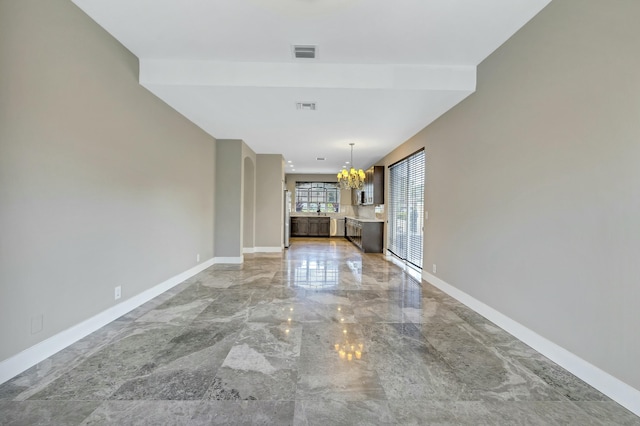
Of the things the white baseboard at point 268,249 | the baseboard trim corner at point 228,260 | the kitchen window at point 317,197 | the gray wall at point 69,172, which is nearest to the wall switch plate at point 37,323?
the gray wall at point 69,172

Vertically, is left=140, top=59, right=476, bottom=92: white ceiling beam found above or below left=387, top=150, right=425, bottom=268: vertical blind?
above

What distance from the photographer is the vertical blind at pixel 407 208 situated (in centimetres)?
541

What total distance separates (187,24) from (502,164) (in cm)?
334

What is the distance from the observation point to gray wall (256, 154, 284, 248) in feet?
24.8

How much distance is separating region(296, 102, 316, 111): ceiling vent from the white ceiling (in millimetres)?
101

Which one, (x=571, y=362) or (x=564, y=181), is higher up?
(x=564, y=181)

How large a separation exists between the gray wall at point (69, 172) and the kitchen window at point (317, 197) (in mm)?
8866

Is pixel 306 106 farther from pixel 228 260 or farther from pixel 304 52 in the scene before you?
pixel 228 260

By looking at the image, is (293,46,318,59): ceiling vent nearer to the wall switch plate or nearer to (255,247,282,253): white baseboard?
the wall switch plate

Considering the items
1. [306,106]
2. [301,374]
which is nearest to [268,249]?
[306,106]

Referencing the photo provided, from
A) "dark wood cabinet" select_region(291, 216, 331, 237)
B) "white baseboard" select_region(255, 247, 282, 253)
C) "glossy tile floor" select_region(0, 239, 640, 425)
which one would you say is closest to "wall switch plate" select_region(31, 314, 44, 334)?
"glossy tile floor" select_region(0, 239, 640, 425)

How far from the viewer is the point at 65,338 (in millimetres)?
2324

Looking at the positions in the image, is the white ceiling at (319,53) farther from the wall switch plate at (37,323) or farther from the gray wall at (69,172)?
the wall switch plate at (37,323)

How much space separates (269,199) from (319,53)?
16.1 ft
